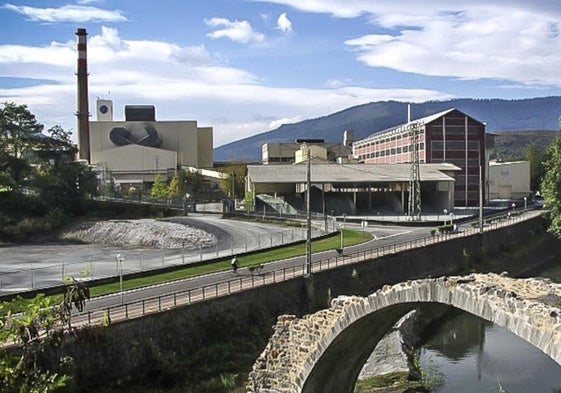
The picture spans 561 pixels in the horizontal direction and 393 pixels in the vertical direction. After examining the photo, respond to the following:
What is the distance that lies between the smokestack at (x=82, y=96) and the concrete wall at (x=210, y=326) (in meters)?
74.7

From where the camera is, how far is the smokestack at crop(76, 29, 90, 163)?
113m

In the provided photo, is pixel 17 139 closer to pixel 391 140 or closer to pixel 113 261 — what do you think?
pixel 113 261

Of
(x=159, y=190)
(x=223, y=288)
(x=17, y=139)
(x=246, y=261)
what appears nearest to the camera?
(x=223, y=288)

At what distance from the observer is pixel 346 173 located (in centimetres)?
9038

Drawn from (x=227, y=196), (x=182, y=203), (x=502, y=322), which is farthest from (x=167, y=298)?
(x=227, y=196)

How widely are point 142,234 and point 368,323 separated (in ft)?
159

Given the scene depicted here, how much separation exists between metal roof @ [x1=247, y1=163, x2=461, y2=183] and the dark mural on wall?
1451 inches

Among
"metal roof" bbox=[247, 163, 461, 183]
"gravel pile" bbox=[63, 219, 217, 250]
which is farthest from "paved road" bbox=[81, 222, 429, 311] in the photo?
"metal roof" bbox=[247, 163, 461, 183]

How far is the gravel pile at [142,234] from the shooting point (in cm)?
6225

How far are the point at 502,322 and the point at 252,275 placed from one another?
26.1 meters

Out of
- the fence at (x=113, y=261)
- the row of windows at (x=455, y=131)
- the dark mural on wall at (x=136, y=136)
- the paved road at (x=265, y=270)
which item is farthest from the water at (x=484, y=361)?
the dark mural on wall at (x=136, y=136)

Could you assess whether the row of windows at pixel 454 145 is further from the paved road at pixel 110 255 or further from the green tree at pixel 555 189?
the green tree at pixel 555 189

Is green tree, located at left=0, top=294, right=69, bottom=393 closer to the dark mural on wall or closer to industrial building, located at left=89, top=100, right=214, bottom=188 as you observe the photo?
industrial building, located at left=89, top=100, right=214, bottom=188

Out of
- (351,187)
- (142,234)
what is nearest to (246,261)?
(142,234)
